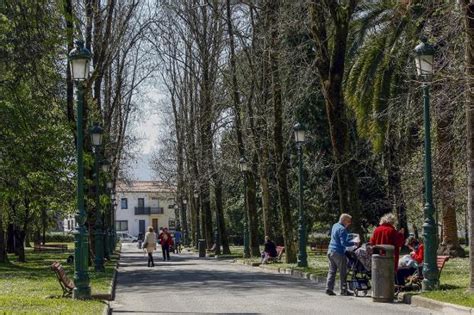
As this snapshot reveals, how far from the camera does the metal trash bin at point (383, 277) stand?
16.0 meters

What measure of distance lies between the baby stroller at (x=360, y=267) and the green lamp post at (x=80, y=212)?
5.44m

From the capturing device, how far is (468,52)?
1583cm

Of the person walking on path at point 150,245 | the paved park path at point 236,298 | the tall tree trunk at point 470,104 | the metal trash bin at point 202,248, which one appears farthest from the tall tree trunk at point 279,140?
the metal trash bin at point 202,248

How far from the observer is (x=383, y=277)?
16078mm

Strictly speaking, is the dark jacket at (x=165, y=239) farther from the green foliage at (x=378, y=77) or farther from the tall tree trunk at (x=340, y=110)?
the tall tree trunk at (x=340, y=110)

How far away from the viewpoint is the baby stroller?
58.5 ft

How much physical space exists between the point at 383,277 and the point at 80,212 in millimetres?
5992

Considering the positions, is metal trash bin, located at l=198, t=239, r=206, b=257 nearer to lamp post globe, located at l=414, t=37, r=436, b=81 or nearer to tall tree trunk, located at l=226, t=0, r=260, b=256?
tall tree trunk, located at l=226, t=0, r=260, b=256

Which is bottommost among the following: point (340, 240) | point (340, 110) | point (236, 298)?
point (236, 298)

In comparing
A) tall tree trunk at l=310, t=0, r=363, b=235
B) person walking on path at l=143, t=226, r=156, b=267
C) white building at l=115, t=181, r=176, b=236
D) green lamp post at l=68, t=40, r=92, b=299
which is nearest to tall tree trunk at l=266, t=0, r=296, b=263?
person walking on path at l=143, t=226, r=156, b=267

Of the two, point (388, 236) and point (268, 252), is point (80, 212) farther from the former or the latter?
point (268, 252)

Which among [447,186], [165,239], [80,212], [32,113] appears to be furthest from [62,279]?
[165,239]

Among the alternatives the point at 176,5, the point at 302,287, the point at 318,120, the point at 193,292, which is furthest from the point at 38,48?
the point at 318,120

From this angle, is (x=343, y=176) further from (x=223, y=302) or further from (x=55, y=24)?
(x=55, y=24)
